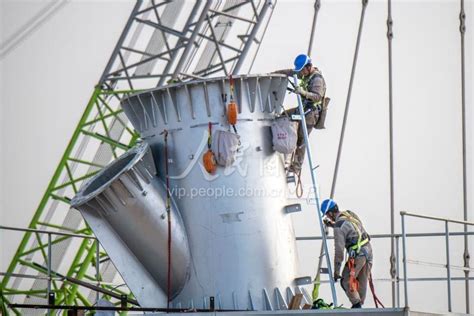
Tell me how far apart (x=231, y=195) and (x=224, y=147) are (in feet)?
2.09

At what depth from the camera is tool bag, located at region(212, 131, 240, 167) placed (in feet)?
54.9

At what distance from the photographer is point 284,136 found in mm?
16984

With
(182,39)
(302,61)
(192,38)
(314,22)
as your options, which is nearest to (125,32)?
(182,39)

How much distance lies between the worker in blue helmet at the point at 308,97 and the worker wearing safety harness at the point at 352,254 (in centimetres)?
113

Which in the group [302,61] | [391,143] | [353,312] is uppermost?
[302,61]

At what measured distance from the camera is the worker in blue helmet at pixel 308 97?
688 inches

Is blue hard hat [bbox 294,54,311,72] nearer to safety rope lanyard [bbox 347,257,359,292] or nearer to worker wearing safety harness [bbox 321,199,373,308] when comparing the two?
worker wearing safety harness [bbox 321,199,373,308]

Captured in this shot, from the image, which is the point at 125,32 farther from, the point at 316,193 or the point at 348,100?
the point at 316,193

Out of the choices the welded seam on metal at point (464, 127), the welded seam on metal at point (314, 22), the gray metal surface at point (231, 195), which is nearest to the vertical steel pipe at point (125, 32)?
the welded seam on metal at point (314, 22)

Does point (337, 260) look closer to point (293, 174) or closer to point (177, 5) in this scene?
point (293, 174)

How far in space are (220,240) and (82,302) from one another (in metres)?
15.8

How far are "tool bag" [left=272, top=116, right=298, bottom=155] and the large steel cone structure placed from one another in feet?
0.43

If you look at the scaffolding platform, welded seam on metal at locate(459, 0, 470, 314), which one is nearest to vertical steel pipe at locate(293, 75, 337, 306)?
the scaffolding platform

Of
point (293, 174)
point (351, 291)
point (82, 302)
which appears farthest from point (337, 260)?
point (82, 302)
